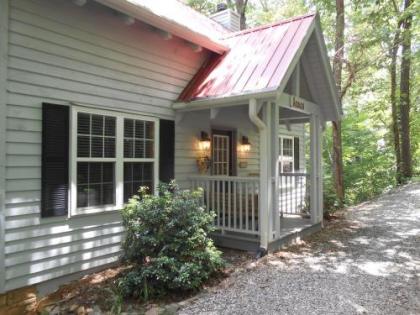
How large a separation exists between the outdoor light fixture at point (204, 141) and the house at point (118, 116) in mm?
25

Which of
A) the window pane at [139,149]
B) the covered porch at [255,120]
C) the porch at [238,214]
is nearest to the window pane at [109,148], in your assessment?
the window pane at [139,149]

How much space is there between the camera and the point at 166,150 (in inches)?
241

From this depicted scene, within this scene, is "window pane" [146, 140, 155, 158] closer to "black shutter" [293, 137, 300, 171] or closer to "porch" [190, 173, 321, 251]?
"porch" [190, 173, 321, 251]

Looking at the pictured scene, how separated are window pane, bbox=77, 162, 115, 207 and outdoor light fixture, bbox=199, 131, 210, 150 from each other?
223 cm

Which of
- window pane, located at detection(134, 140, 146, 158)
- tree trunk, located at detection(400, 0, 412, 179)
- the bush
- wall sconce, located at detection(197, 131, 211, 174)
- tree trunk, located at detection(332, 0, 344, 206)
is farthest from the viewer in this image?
tree trunk, located at detection(400, 0, 412, 179)

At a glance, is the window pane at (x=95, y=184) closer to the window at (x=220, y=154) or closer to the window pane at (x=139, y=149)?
the window pane at (x=139, y=149)

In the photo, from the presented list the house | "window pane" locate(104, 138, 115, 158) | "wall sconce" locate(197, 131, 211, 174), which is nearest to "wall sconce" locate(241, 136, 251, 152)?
the house

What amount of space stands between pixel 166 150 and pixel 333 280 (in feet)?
11.7

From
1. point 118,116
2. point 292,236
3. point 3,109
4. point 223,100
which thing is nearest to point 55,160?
point 3,109

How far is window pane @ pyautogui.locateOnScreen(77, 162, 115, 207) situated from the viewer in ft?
16.0

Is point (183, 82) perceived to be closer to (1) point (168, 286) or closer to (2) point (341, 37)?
(1) point (168, 286)

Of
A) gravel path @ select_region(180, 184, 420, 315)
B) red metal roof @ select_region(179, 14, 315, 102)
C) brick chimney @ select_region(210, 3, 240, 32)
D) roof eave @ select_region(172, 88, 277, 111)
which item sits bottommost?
gravel path @ select_region(180, 184, 420, 315)

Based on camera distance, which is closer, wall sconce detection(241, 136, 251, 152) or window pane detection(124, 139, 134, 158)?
window pane detection(124, 139, 134, 158)

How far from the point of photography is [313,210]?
741 cm
